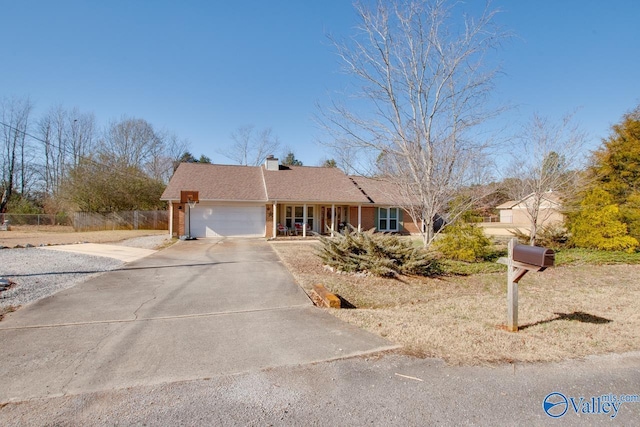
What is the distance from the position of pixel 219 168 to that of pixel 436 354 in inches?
845

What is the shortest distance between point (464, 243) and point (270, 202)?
12.1m

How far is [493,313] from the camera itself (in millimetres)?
5281

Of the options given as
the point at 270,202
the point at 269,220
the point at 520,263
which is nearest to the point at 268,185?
the point at 270,202

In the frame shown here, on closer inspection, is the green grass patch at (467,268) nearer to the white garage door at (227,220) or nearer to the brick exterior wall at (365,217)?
the brick exterior wall at (365,217)

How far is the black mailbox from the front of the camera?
12.2 feet

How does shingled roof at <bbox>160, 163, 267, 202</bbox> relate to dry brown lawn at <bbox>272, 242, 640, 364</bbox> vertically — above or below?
above

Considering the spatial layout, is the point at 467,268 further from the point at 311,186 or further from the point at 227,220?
the point at 227,220

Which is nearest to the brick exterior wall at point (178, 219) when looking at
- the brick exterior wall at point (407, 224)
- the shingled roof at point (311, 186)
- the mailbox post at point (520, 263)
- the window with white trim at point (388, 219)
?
the shingled roof at point (311, 186)

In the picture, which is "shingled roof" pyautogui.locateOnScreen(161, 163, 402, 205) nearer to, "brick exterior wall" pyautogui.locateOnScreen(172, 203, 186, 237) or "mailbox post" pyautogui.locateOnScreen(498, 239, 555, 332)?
"brick exterior wall" pyautogui.locateOnScreen(172, 203, 186, 237)

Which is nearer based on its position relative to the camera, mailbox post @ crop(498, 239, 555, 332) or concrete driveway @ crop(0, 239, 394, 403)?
concrete driveway @ crop(0, 239, 394, 403)

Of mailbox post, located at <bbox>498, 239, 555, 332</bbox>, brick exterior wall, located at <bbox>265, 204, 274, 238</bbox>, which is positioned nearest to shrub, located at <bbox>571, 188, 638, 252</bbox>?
mailbox post, located at <bbox>498, 239, 555, 332</bbox>

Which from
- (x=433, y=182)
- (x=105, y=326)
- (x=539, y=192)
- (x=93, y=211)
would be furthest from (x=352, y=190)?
(x=93, y=211)

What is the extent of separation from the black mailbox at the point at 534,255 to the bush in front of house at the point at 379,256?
3.92 m

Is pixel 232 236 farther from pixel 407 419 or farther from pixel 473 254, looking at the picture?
pixel 407 419
